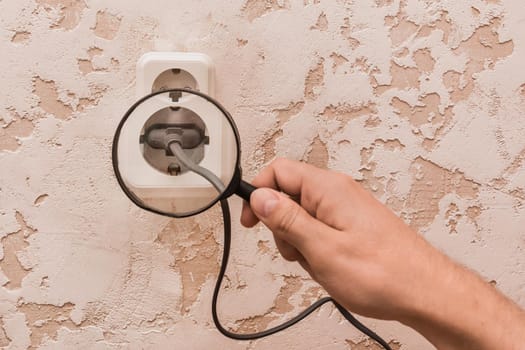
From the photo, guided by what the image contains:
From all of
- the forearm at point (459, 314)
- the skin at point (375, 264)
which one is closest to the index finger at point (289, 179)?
the skin at point (375, 264)

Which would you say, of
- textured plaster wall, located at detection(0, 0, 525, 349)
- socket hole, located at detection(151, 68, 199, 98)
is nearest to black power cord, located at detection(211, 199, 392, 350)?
textured plaster wall, located at detection(0, 0, 525, 349)

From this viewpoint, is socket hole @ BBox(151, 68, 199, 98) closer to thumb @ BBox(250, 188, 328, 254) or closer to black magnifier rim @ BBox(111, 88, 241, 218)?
black magnifier rim @ BBox(111, 88, 241, 218)

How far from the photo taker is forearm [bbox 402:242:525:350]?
18.7 inches

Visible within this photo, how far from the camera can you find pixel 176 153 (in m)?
0.52

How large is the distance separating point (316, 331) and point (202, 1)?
36 centimetres

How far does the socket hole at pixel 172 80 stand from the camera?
547mm

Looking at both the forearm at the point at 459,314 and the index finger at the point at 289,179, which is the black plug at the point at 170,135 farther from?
the forearm at the point at 459,314

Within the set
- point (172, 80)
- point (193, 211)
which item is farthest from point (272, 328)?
point (172, 80)

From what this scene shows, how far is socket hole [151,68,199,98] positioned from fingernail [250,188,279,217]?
141 millimetres

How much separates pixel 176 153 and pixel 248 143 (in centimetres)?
9

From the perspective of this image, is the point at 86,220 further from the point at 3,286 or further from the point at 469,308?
the point at 469,308

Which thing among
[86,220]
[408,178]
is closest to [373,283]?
[408,178]

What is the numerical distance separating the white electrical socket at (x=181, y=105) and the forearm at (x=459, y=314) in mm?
196

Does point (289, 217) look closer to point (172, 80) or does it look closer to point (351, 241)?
point (351, 241)
